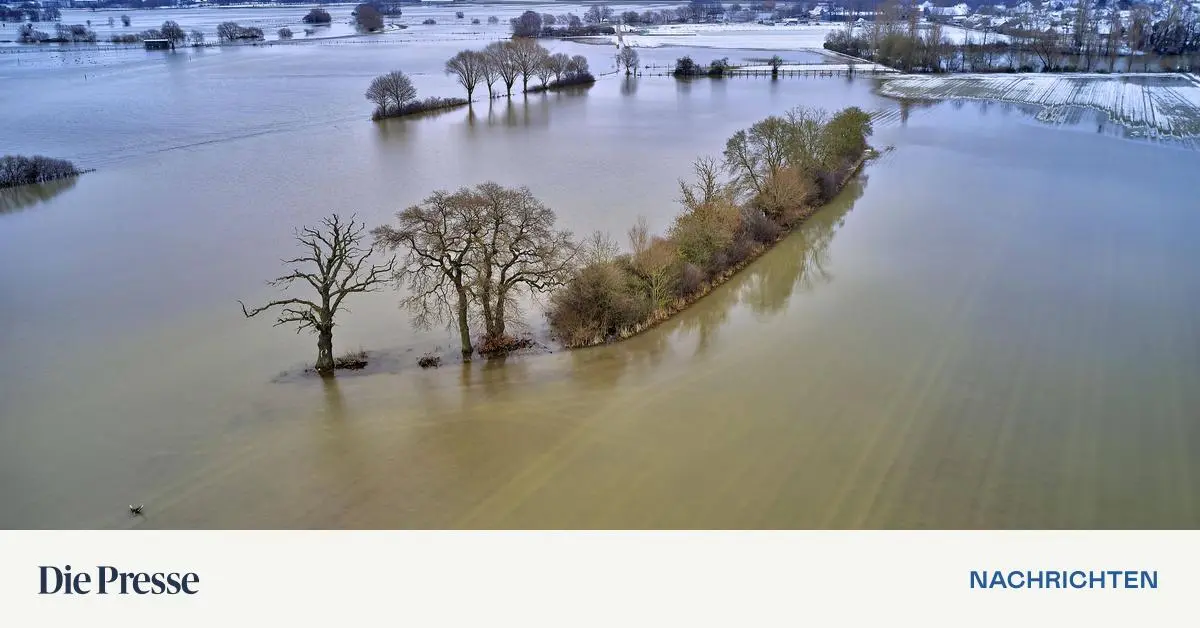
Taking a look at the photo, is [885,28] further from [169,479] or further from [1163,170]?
[169,479]

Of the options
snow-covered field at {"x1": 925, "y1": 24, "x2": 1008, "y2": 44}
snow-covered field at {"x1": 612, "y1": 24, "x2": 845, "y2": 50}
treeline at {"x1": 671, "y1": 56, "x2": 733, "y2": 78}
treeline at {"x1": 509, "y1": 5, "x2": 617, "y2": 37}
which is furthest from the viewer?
treeline at {"x1": 509, "y1": 5, "x2": 617, "y2": 37}

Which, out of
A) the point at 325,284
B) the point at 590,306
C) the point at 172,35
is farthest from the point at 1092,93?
the point at 172,35

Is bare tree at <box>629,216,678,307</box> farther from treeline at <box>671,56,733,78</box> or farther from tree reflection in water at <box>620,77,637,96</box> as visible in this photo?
treeline at <box>671,56,733,78</box>

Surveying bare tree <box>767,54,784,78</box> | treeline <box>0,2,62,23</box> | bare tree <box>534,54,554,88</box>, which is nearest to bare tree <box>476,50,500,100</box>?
bare tree <box>534,54,554,88</box>

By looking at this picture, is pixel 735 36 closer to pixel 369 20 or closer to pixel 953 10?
pixel 369 20

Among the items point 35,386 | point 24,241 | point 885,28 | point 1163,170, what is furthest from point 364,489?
point 885,28

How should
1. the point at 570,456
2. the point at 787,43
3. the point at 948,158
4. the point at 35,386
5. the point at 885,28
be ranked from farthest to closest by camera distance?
the point at 787,43
the point at 885,28
the point at 948,158
the point at 35,386
the point at 570,456
